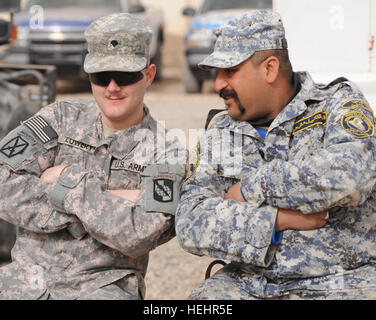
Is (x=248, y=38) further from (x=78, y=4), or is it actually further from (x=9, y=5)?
(x=78, y=4)

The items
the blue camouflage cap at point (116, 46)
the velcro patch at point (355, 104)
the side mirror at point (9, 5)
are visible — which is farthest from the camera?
the side mirror at point (9, 5)

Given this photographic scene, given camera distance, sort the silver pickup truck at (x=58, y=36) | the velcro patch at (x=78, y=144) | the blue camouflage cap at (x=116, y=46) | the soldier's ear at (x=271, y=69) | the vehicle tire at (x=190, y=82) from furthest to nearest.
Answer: the vehicle tire at (x=190, y=82)
the silver pickup truck at (x=58, y=36)
the velcro patch at (x=78, y=144)
the blue camouflage cap at (x=116, y=46)
the soldier's ear at (x=271, y=69)

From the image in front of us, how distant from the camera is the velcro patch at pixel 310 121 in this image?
115 inches

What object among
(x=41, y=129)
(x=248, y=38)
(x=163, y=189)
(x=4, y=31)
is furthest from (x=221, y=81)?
(x=4, y=31)

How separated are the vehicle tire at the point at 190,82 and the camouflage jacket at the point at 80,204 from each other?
9775mm

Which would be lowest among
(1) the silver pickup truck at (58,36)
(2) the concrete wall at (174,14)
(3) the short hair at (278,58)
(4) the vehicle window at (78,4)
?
(2) the concrete wall at (174,14)

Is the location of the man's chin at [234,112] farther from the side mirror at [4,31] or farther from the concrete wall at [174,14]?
the concrete wall at [174,14]

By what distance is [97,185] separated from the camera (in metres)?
3.01

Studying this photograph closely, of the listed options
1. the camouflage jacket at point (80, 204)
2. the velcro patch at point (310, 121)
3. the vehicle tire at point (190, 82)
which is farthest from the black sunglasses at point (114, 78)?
Answer: the vehicle tire at point (190, 82)

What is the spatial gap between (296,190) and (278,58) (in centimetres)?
62

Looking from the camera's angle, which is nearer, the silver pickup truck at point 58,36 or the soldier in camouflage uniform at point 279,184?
the soldier in camouflage uniform at point 279,184

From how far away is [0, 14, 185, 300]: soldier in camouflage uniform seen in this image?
297cm

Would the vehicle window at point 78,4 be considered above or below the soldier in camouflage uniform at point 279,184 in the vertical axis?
→ below

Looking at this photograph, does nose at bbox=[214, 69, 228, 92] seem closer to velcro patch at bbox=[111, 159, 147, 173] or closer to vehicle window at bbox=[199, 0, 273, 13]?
velcro patch at bbox=[111, 159, 147, 173]
